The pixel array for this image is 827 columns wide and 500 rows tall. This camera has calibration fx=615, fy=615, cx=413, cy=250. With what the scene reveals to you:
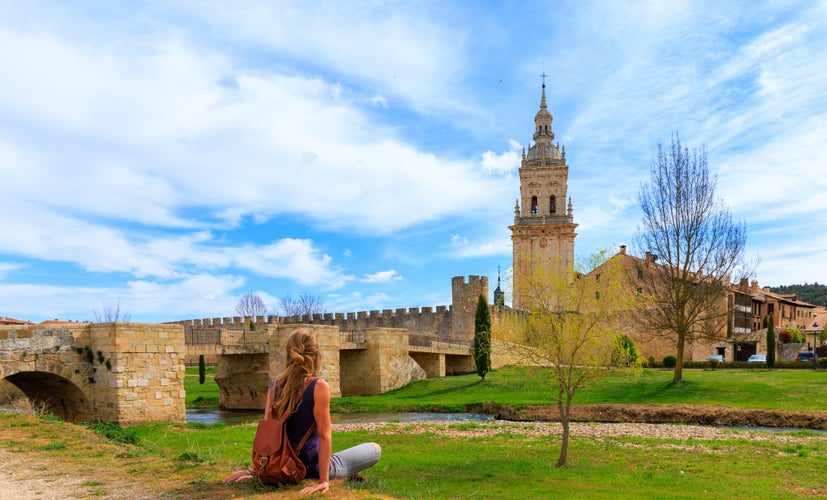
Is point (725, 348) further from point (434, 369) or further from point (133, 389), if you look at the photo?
point (133, 389)

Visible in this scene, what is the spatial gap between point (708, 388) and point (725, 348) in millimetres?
28340

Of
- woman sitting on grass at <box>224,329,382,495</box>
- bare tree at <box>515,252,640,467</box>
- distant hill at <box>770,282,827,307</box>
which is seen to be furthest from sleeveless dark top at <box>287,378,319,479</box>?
distant hill at <box>770,282,827,307</box>

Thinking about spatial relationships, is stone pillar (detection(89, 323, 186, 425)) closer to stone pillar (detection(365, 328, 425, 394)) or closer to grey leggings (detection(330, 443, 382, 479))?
stone pillar (detection(365, 328, 425, 394))

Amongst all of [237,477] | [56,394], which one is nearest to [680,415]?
[237,477]

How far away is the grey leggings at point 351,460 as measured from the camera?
6.15m

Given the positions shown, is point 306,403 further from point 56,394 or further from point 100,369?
point 56,394

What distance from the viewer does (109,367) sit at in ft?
58.4

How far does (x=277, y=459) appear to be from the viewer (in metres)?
5.72

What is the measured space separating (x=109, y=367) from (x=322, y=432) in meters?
14.7

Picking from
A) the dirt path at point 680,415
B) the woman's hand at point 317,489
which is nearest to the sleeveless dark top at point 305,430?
the woman's hand at point 317,489

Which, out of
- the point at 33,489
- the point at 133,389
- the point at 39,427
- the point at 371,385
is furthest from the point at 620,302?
the point at 371,385

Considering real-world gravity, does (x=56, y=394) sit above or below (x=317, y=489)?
below

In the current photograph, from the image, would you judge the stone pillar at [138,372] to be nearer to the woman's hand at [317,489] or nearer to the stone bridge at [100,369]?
the stone bridge at [100,369]

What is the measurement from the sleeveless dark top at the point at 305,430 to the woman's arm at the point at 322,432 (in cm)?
8
